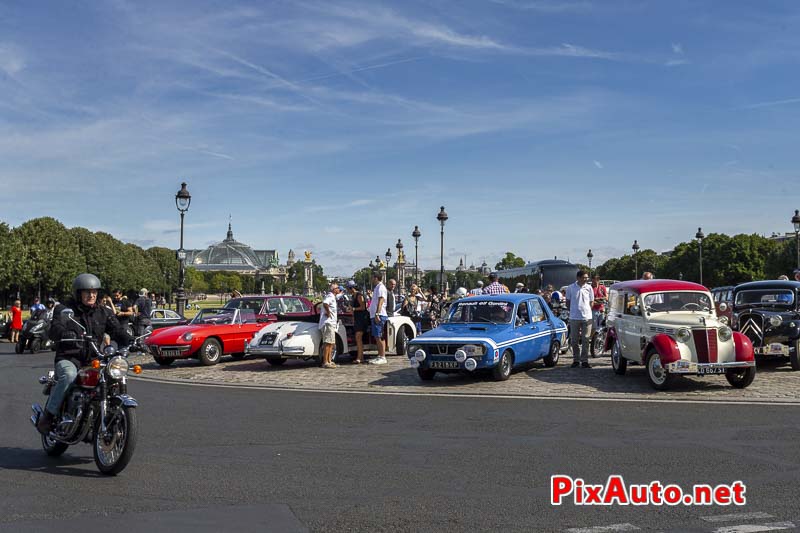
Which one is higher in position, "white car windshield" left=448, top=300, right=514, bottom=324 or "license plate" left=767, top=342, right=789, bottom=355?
"white car windshield" left=448, top=300, right=514, bottom=324

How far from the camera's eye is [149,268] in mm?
122750

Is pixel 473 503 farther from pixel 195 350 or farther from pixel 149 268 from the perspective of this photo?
pixel 149 268

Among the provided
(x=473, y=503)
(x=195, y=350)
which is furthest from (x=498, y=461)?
(x=195, y=350)

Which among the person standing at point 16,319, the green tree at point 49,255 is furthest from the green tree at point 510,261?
the person standing at point 16,319

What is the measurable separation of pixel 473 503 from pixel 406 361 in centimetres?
1238

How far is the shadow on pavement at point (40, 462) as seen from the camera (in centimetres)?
748

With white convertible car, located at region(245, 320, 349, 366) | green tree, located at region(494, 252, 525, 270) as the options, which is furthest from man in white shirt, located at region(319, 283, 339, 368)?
green tree, located at region(494, 252, 525, 270)

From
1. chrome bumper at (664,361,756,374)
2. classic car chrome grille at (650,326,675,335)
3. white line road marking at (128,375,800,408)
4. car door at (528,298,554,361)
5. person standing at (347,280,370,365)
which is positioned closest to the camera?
white line road marking at (128,375,800,408)

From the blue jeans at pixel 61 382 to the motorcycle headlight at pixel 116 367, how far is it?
1.83 feet

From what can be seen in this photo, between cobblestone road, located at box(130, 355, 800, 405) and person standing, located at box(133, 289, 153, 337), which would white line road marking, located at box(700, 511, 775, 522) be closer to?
cobblestone road, located at box(130, 355, 800, 405)

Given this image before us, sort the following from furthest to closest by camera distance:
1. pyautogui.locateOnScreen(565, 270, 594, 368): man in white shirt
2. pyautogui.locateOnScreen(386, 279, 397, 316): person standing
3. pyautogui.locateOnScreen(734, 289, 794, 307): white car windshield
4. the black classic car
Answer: pyautogui.locateOnScreen(386, 279, 397, 316): person standing, pyautogui.locateOnScreen(734, 289, 794, 307): white car windshield, pyautogui.locateOnScreen(565, 270, 594, 368): man in white shirt, the black classic car

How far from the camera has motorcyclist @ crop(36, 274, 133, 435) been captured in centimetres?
770

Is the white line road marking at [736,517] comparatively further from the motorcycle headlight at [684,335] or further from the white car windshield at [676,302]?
the white car windshield at [676,302]

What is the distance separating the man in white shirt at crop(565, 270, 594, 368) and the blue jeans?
35.6ft
